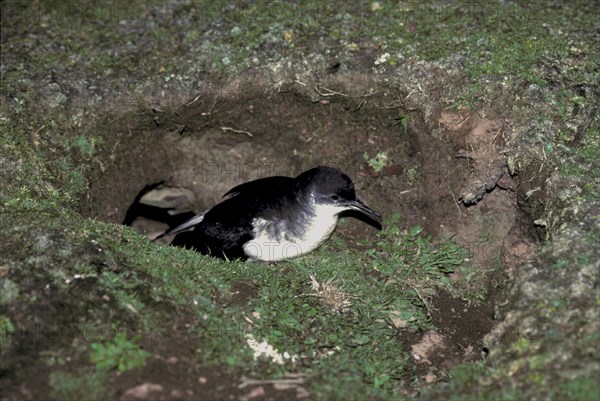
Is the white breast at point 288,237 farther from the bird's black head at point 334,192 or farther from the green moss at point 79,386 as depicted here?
the green moss at point 79,386

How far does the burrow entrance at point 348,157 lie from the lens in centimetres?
565

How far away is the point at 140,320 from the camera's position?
4129 mm

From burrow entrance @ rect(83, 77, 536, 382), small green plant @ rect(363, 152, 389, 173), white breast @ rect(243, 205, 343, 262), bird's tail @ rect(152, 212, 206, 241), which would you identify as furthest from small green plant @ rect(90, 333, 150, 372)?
small green plant @ rect(363, 152, 389, 173)

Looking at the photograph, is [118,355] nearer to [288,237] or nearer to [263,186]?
[288,237]

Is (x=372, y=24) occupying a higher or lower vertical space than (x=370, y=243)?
higher

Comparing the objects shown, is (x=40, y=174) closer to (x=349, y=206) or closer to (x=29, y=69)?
(x=29, y=69)

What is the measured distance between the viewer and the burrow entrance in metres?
5.65

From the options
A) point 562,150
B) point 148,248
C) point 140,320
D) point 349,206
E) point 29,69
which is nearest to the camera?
point 140,320

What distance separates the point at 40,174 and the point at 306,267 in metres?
2.16

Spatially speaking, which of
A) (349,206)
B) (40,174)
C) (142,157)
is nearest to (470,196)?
(349,206)

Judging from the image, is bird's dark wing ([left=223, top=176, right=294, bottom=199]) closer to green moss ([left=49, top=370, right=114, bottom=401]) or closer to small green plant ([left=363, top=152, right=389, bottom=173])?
small green plant ([left=363, top=152, right=389, bottom=173])

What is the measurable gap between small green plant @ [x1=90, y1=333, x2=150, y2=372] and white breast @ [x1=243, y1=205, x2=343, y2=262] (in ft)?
6.43

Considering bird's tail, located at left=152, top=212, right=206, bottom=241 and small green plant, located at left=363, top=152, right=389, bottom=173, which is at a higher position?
small green plant, located at left=363, top=152, right=389, bottom=173

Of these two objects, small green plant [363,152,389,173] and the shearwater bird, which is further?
small green plant [363,152,389,173]
